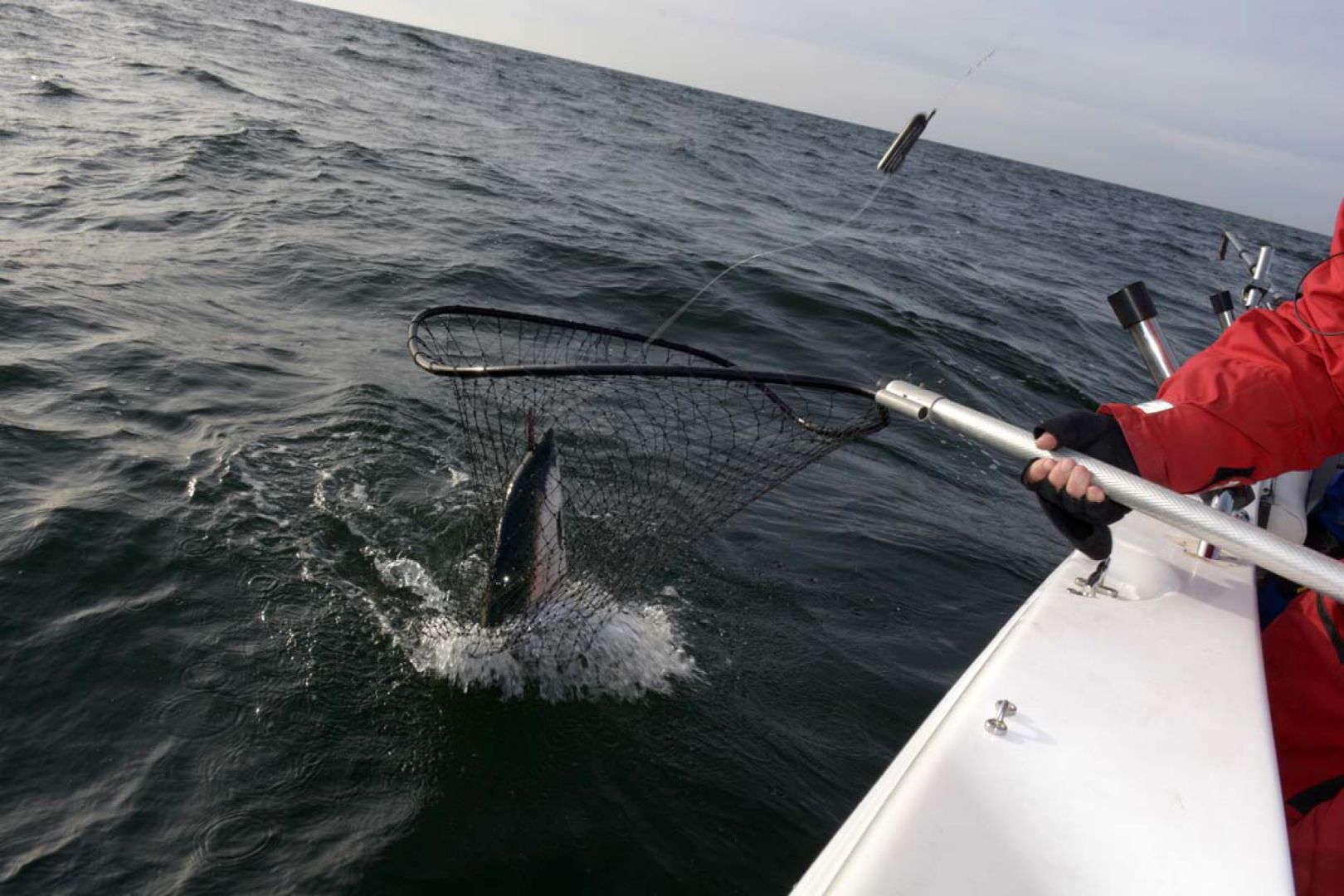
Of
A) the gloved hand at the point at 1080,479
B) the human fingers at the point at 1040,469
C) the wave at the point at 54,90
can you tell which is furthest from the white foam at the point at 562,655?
the wave at the point at 54,90

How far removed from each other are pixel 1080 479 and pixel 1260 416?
77 cm

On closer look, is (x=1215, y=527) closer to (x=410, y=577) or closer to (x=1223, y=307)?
(x=1223, y=307)

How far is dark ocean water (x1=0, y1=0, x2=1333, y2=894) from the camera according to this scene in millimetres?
3457

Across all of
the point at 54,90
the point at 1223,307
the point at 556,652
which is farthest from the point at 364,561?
the point at 54,90

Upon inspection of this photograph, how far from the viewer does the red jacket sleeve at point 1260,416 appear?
2604 mm

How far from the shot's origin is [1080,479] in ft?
7.73

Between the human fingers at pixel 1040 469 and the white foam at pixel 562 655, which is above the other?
the human fingers at pixel 1040 469

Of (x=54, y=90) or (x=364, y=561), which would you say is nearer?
(x=364, y=561)

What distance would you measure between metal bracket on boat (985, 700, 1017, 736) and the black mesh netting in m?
1.14

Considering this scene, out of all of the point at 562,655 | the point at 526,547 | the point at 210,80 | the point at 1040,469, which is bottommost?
the point at 210,80

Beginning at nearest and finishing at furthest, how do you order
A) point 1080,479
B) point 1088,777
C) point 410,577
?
point 1088,777 → point 1080,479 → point 410,577

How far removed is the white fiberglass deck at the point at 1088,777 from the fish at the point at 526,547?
218cm

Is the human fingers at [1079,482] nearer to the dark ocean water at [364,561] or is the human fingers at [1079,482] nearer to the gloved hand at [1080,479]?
the gloved hand at [1080,479]

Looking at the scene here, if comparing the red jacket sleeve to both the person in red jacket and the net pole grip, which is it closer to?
the person in red jacket
